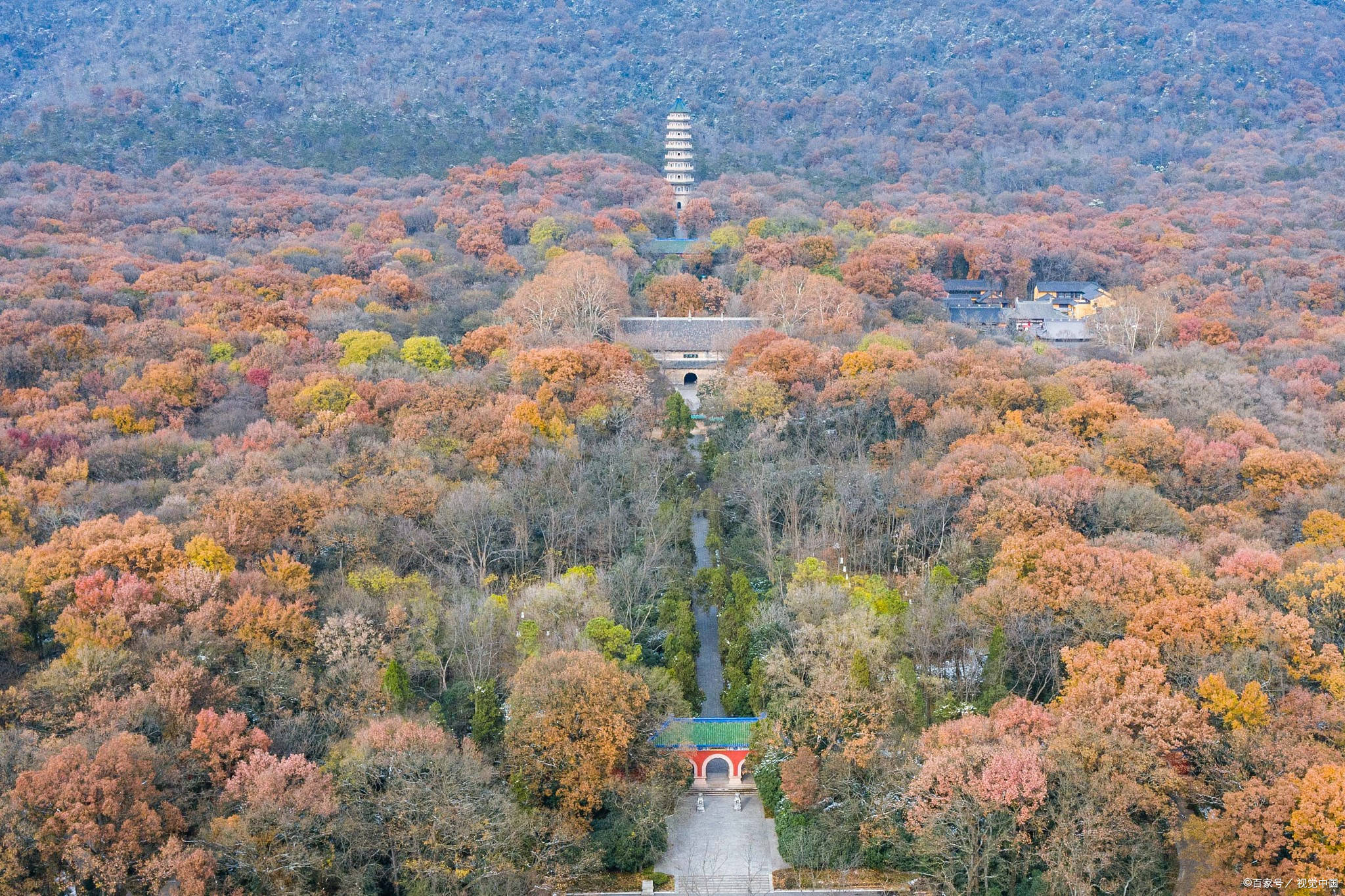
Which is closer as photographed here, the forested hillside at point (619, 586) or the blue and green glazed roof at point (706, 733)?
the forested hillside at point (619, 586)

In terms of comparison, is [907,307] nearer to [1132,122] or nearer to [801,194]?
[801,194]

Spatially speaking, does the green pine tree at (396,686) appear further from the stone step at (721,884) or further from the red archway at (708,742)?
the stone step at (721,884)

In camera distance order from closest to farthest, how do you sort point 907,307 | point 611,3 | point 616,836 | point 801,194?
point 616,836
point 907,307
point 801,194
point 611,3

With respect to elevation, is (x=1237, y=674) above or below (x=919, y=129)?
below

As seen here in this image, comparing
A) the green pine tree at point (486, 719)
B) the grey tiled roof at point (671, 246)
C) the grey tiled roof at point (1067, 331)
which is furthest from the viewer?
the grey tiled roof at point (671, 246)

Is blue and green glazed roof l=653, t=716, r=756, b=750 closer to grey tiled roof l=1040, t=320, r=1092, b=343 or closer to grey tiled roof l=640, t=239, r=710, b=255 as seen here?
grey tiled roof l=1040, t=320, r=1092, b=343

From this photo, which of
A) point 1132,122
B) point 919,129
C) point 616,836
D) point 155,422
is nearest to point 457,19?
point 919,129

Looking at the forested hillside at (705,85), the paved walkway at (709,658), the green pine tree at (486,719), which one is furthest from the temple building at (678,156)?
the green pine tree at (486,719)
